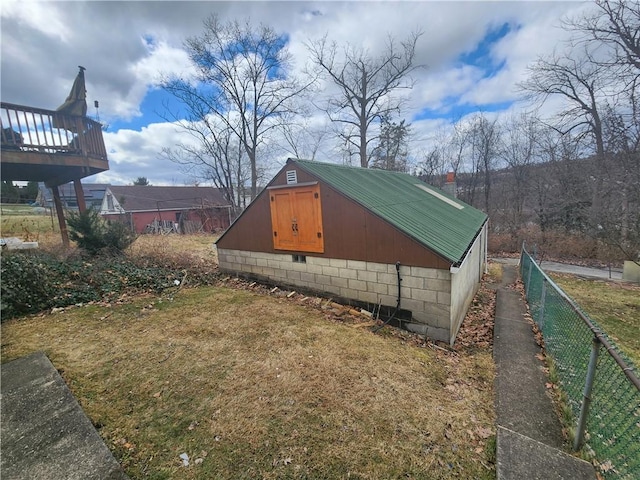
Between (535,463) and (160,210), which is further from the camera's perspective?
(160,210)

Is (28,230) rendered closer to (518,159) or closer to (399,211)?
(399,211)

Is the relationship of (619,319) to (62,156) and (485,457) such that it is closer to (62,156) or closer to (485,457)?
(485,457)

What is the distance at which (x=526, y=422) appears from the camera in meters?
3.07

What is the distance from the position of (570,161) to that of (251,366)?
2380 cm

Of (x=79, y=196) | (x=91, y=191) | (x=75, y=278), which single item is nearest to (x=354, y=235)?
(x=75, y=278)

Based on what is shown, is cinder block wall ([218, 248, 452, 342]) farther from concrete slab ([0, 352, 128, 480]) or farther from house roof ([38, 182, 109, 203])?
house roof ([38, 182, 109, 203])

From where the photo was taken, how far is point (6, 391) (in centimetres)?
340

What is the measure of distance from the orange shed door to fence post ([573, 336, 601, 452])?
4.92 m

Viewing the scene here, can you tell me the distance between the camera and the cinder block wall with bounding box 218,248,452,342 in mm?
5102

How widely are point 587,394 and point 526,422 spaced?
31.2 inches

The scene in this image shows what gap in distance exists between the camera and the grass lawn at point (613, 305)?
5.75 meters

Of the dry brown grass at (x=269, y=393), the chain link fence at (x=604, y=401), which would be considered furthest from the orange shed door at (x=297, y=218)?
the chain link fence at (x=604, y=401)

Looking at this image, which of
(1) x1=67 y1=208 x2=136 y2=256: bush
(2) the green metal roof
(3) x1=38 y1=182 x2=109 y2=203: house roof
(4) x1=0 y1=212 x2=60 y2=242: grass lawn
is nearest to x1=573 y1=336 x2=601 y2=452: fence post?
(2) the green metal roof

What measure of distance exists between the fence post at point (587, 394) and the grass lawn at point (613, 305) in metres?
3.67
